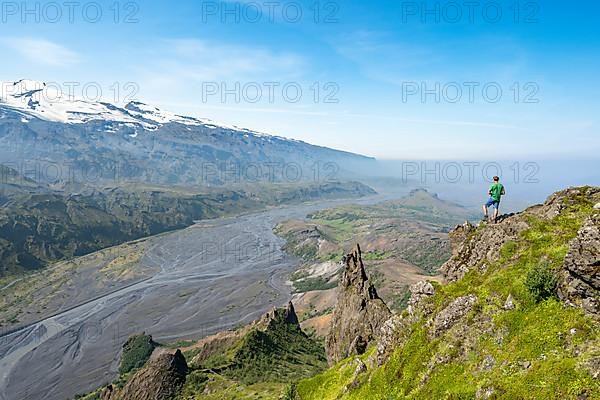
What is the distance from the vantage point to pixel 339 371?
3931 centimetres

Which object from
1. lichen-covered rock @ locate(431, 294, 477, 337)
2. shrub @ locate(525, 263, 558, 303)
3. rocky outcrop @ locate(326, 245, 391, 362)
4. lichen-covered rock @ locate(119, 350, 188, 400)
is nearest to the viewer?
shrub @ locate(525, 263, 558, 303)

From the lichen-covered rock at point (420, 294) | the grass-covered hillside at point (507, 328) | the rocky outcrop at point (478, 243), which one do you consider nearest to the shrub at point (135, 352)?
the grass-covered hillside at point (507, 328)

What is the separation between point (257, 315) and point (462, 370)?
583 feet

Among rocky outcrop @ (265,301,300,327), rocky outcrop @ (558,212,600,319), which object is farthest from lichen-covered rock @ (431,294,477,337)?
rocky outcrop @ (265,301,300,327)

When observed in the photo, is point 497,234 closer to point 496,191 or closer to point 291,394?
point 496,191

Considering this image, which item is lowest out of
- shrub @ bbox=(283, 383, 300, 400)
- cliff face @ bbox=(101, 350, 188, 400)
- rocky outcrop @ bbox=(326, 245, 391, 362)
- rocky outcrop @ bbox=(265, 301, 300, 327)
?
rocky outcrop @ bbox=(265, 301, 300, 327)

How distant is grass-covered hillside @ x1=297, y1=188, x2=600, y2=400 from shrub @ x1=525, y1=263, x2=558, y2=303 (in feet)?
0.16

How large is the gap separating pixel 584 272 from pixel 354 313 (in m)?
56.2

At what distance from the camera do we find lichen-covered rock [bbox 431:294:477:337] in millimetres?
25656

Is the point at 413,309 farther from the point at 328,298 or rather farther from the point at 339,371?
the point at 328,298

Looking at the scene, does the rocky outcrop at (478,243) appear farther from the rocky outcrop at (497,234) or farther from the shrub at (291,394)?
the shrub at (291,394)

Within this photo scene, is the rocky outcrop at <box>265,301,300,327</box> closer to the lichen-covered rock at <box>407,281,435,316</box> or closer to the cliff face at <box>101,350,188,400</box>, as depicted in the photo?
the cliff face at <box>101,350,188,400</box>

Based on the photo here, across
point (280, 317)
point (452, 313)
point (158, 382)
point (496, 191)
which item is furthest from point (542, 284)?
point (280, 317)

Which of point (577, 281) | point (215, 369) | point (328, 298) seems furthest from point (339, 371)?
point (328, 298)
